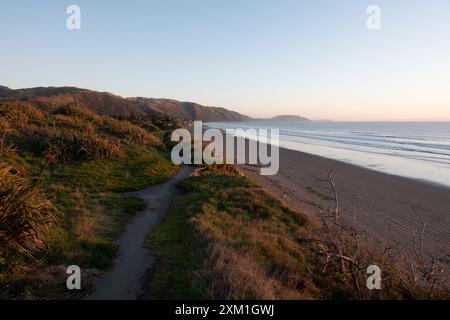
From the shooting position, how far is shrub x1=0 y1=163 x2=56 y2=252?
271 inches

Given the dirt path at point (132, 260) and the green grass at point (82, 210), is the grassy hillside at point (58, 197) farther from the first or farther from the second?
the dirt path at point (132, 260)

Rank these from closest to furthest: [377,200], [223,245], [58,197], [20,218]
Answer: [20,218] < [223,245] < [58,197] < [377,200]

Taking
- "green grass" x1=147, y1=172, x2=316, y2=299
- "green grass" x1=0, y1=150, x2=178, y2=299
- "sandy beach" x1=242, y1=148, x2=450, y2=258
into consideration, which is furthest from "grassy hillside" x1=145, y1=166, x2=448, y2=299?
"green grass" x1=0, y1=150, x2=178, y2=299

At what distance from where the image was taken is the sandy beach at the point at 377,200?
38.3 feet

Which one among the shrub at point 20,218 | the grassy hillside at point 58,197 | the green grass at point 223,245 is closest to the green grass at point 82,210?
the grassy hillside at point 58,197

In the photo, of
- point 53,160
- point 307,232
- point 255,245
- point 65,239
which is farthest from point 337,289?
point 53,160

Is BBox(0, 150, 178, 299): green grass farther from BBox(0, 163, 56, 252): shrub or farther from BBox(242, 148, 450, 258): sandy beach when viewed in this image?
BBox(242, 148, 450, 258): sandy beach

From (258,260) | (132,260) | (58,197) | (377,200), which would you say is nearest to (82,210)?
(58,197)

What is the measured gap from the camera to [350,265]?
24.1 feet

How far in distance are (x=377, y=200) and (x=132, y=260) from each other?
12256 millimetres

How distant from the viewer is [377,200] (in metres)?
16.5

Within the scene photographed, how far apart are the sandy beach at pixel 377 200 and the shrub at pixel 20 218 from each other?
531 centimetres

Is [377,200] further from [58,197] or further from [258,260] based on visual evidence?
[58,197]

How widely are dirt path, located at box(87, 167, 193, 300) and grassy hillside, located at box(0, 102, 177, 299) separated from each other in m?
0.23
